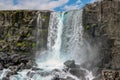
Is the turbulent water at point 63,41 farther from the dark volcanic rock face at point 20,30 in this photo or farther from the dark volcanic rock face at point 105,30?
the dark volcanic rock face at point 105,30

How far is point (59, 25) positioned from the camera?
52875mm

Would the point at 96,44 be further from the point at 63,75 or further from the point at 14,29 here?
the point at 14,29

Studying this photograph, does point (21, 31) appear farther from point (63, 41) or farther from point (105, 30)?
point (105, 30)

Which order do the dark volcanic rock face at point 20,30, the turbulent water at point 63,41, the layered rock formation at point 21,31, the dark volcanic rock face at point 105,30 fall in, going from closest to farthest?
the dark volcanic rock face at point 105,30
the turbulent water at point 63,41
the layered rock formation at point 21,31
the dark volcanic rock face at point 20,30

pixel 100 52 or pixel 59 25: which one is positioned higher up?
pixel 59 25

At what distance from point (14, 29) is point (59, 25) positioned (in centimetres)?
958

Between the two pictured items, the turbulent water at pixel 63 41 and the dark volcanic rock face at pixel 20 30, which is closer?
the turbulent water at pixel 63 41

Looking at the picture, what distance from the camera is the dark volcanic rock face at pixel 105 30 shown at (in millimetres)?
41656

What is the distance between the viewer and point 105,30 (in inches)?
1711

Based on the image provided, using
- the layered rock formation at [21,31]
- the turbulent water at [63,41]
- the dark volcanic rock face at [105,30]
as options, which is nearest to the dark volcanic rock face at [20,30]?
the layered rock formation at [21,31]

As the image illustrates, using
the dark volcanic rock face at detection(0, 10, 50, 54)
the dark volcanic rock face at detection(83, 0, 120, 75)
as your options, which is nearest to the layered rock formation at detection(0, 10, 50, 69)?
the dark volcanic rock face at detection(0, 10, 50, 54)

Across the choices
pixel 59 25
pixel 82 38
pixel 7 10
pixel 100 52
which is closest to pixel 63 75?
pixel 100 52

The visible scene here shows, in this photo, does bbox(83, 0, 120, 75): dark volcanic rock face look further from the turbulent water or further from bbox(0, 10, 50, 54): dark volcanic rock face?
bbox(0, 10, 50, 54): dark volcanic rock face

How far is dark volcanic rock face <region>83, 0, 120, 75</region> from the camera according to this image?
41656 mm
